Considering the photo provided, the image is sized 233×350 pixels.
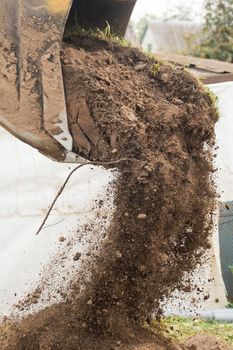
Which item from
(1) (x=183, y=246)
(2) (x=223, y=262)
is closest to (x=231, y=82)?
(2) (x=223, y=262)

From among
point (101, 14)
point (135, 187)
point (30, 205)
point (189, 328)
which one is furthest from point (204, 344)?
point (30, 205)

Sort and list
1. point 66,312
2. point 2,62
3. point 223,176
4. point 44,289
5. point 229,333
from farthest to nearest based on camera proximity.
Answer: 1. point 223,176
2. point 229,333
3. point 44,289
4. point 66,312
5. point 2,62

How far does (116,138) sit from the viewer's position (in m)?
3.94

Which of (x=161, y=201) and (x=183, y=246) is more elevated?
(x=161, y=201)

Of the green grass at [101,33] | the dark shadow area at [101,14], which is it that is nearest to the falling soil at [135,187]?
the green grass at [101,33]

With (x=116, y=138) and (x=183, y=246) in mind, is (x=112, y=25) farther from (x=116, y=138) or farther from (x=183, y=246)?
(x=183, y=246)

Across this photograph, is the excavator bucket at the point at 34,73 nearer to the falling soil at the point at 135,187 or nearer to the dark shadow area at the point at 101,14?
the falling soil at the point at 135,187

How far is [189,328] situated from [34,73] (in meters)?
2.89

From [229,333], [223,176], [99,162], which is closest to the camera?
[99,162]

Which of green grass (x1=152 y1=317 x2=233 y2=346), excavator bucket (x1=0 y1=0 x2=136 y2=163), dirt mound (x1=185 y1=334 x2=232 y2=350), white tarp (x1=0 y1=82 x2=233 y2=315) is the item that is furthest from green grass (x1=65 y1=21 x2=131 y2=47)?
white tarp (x1=0 y1=82 x2=233 y2=315)

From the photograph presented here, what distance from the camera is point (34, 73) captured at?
369 cm

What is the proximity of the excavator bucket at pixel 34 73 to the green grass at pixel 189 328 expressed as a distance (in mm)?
1748

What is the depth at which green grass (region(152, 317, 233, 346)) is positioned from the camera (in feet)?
16.2

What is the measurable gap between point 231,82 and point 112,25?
3.14 m
